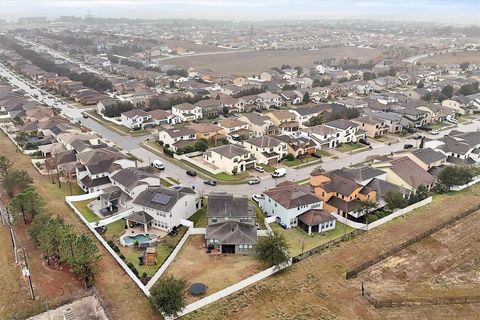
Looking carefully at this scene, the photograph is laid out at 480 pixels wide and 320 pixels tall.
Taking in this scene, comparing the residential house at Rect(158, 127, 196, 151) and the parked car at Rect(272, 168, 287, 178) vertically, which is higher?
the residential house at Rect(158, 127, 196, 151)

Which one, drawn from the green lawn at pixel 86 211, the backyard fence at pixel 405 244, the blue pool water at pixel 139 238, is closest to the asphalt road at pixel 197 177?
the blue pool water at pixel 139 238

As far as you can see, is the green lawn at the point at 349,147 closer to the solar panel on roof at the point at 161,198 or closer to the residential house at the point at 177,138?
the residential house at the point at 177,138

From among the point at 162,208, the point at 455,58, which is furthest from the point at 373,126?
the point at 455,58

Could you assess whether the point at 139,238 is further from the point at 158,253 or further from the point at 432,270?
the point at 432,270

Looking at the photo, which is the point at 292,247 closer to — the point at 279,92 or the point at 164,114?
the point at 164,114

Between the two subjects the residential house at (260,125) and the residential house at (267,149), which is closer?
the residential house at (267,149)

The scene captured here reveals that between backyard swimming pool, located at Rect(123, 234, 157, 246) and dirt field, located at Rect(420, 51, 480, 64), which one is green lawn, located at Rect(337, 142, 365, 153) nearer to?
backyard swimming pool, located at Rect(123, 234, 157, 246)

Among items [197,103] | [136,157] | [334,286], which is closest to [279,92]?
[197,103]

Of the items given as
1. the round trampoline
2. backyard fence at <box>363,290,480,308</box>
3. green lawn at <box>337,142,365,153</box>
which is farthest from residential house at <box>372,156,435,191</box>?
the round trampoline
